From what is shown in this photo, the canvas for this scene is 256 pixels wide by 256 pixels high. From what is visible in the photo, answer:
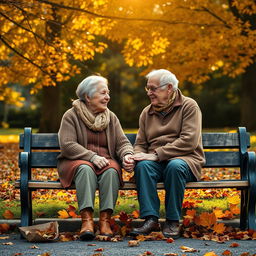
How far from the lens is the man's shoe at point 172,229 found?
17.4ft

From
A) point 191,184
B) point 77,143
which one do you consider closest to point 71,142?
point 77,143

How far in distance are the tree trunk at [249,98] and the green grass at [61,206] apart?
47.1 ft

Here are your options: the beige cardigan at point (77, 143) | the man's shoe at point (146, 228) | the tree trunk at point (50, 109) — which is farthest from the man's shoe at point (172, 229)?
the tree trunk at point (50, 109)

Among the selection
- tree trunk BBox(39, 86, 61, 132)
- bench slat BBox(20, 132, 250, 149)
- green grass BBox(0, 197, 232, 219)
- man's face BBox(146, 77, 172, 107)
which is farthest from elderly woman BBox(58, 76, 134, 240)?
tree trunk BBox(39, 86, 61, 132)

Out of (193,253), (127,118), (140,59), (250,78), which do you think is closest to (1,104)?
(127,118)

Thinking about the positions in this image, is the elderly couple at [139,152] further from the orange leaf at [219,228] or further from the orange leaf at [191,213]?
the orange leaf at [191,213]

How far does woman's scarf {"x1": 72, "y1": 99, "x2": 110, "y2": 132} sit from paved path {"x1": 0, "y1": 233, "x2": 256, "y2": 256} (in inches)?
44.0

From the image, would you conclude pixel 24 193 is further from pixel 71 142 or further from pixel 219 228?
pixel 219 228

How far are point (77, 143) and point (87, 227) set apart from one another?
2.87 feet

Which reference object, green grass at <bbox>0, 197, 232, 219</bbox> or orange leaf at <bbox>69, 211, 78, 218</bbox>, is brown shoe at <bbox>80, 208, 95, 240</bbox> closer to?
orange leaf at <bbox>69, 211, 78, 218</bbox>

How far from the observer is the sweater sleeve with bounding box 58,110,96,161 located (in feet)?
18.3

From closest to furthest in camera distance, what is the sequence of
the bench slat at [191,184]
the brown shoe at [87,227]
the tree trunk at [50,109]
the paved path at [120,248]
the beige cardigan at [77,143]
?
1. the paved path at [120,248]
2. the brown shoe at [87,227]
3. the bench slat at [191,184]
4. the beige cardigan at [77,143]
5. the tree trunk at [50,109]

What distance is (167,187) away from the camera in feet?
17.8

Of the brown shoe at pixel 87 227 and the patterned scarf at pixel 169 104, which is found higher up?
the patterned scarf at pixel 169 104
